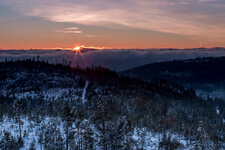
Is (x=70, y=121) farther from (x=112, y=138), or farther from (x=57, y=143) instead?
(x=112, y=138)

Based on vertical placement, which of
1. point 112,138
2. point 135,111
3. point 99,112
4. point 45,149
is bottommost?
point 135,111

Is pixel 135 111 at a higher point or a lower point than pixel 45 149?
lower

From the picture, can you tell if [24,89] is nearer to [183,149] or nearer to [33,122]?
[33,122]

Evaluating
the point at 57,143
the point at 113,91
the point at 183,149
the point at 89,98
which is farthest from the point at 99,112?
the point at 113,91

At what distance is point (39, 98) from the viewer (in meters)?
159

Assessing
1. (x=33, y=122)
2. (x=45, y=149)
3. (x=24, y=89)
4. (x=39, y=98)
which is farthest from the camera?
(x=24, y=89)

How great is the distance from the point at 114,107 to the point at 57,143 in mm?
90695

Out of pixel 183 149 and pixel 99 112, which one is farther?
pixel 183 149

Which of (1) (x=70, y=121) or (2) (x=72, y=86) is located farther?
(2) (x=72, y=86)

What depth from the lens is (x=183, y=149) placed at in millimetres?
77062

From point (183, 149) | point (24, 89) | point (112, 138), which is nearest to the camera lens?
point (112, 138)

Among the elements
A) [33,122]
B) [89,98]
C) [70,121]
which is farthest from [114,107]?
[70,121]

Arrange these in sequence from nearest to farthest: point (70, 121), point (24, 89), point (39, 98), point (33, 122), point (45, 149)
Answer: point (45, 149) < point (70, 121) < point (33, 122) < point (39, 98) < point (24, 89)

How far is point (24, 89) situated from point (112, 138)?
154m
